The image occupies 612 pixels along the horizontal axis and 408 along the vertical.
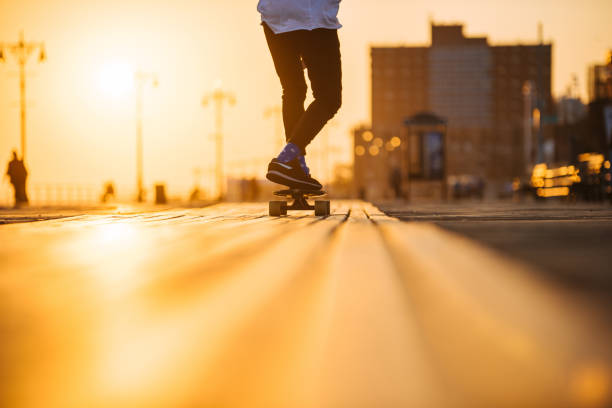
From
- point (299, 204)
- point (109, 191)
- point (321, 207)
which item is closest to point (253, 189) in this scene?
point (109, 191)

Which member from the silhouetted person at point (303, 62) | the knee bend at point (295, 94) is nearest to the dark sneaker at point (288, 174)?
the silhouetted person at point (303, 62)

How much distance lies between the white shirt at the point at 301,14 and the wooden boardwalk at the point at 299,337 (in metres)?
4.08

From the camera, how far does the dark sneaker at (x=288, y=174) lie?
5.94 m

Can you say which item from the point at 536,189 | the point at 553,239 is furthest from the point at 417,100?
the point at 553,239

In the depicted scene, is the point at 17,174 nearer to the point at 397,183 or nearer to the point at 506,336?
the point at 397,183

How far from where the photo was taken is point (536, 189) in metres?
28.3

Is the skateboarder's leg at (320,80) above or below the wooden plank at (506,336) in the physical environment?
above

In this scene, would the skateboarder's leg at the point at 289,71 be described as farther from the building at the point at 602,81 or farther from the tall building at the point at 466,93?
the tall building at the point at 466,93

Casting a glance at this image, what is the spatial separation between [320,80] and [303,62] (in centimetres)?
41

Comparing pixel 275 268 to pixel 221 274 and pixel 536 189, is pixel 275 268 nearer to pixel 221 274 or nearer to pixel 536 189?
pixel 221 274

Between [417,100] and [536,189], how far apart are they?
142 m

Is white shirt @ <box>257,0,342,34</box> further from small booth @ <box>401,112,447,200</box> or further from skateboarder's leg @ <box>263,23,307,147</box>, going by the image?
small booth @ <box>401,112,447,200</box>

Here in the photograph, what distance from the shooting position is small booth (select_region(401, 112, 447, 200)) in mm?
29688

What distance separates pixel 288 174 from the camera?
5.97 m
